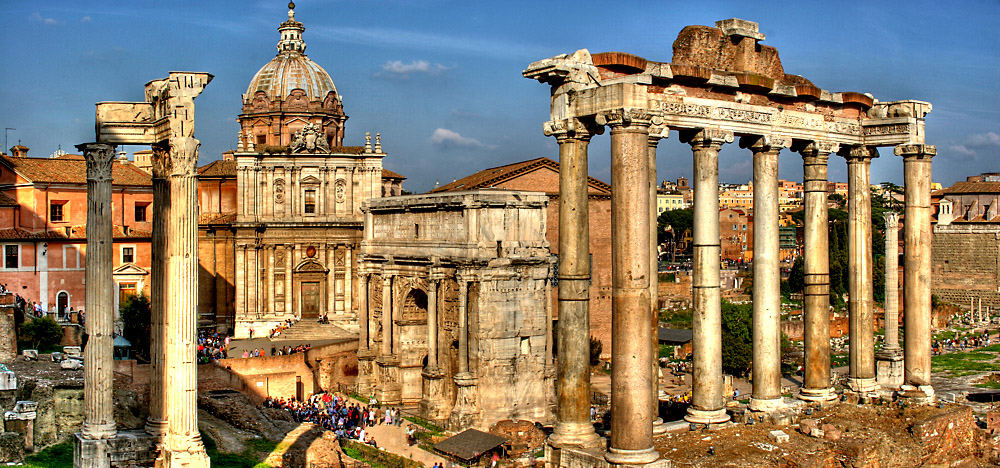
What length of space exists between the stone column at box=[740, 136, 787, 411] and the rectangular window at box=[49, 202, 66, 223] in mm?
33282

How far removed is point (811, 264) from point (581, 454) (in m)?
7.28

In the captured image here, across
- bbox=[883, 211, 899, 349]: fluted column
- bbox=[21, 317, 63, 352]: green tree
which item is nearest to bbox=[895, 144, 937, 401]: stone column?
bbox=[883, 211, 899, 349]: fluted column

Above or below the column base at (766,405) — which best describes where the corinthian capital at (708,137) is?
above

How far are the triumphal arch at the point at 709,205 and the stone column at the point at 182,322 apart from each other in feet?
20.9

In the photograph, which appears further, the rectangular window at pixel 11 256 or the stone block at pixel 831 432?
the rectangular window at pixel 11 256

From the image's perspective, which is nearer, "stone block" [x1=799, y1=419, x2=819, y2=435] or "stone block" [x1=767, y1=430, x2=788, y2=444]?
"stone block" [x1=767, y1=430, x2=788, y2=444]

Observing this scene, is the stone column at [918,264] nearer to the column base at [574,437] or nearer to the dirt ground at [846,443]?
the dirt ground at [846,443]

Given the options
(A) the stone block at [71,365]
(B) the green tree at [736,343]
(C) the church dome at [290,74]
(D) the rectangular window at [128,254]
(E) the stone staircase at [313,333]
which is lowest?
(B) the green tree at [736,343]

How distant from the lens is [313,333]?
149 ft

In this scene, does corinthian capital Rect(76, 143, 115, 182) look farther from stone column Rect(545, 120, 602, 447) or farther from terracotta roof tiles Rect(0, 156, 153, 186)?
terracotta roof tiles Rect(0, 156, 153, 186)

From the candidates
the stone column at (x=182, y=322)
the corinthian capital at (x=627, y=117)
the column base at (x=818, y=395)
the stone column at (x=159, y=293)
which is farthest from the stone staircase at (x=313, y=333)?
the corinthian capital at (x=627, y=117)

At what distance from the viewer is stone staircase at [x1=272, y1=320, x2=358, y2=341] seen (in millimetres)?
44875

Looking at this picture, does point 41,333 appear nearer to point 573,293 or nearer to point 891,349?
point 573,293

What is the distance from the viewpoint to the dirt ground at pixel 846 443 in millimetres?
16031
